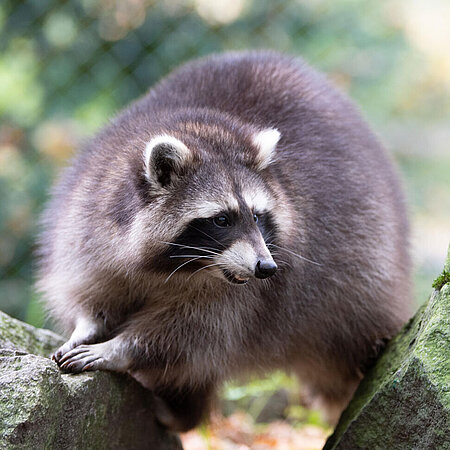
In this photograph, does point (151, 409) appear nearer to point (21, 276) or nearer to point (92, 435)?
point (92, 435)

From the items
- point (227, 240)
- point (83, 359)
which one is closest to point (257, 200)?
point (227, 240)

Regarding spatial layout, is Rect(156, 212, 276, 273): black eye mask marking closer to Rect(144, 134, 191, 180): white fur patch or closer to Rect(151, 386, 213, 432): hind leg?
Rect(144, 134, 191, 180): white fur patch

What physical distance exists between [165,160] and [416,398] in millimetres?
1432

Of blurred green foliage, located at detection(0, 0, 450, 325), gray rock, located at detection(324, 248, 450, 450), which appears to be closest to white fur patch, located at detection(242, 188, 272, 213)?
gray rock, located at detection(324, 248, 450, 450)

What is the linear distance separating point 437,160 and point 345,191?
434 cm

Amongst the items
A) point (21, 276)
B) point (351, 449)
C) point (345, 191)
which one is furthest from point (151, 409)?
point (21, 276)

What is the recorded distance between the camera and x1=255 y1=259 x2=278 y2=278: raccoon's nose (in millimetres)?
3150

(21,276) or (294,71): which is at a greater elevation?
(294,71)

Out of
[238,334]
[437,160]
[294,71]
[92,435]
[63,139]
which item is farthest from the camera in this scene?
[437,160]

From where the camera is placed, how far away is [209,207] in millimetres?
3363

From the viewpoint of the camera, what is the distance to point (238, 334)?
3801mm

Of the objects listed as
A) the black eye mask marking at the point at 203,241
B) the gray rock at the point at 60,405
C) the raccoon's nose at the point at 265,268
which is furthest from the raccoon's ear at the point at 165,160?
the gray rock at the point at 60,405

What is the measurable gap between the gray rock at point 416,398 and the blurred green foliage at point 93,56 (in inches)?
113

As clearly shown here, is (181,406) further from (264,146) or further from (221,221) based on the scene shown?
(264,146)
